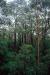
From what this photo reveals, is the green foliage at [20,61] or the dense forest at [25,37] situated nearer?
the green foliage at [20,61]

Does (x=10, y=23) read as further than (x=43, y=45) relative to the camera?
Yes

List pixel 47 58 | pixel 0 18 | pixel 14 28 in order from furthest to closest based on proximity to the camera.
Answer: pixel 14 28
pixel 0 18
pixel 47 58

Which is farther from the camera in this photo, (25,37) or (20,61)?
(25,37)

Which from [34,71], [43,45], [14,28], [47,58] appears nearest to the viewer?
[34,71]

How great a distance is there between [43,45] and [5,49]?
6.75ft

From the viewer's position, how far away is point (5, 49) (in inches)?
335

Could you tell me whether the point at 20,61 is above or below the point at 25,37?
below

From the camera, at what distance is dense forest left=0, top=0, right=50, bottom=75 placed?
311 inches

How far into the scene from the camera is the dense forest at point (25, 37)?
7902 millimetres

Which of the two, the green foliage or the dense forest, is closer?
the green foliage

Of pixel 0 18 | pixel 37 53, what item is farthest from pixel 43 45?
pixel 0 18

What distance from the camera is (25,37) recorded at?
1195 cm

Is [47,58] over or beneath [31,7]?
beneath

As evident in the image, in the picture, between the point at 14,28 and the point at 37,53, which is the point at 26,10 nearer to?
the point at 14,28
